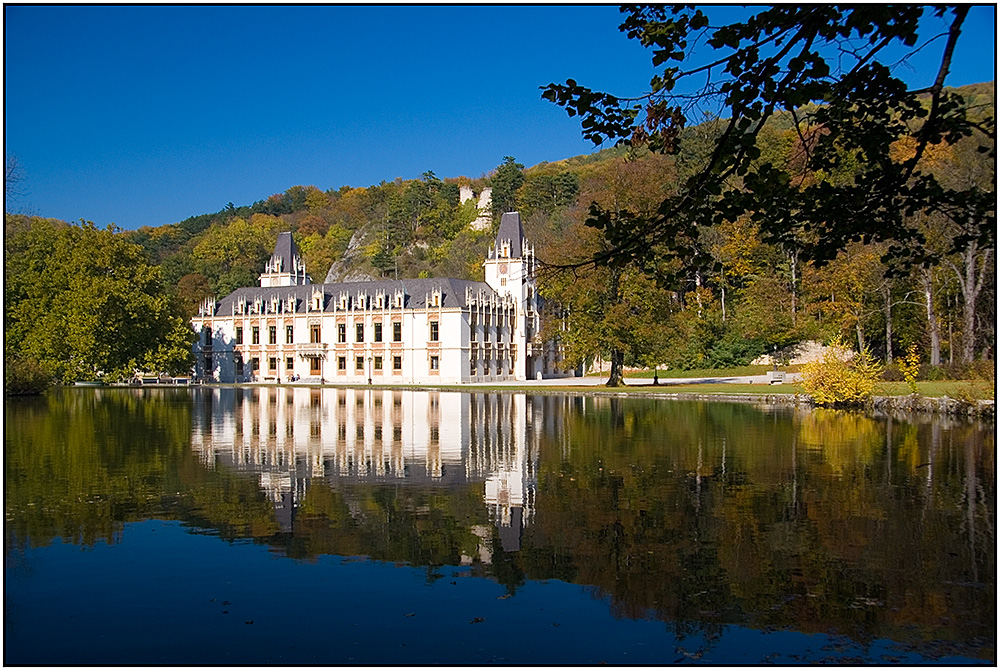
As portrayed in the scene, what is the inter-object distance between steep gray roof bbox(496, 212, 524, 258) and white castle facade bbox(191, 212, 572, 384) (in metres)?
0.09

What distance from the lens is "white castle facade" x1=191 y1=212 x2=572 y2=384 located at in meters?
76.4

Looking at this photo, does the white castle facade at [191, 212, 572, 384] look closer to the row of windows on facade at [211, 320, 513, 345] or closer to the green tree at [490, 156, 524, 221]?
the row of windows on facade at [211, 320, 513, 345]

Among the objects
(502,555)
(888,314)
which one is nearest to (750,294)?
(888,314)

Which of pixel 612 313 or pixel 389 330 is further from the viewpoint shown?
pixel 389 330

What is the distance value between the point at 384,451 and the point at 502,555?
10009mm

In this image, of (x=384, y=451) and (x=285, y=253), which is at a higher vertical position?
(x=285, y=253)

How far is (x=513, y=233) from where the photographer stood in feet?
265

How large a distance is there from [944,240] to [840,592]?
40.5 meters

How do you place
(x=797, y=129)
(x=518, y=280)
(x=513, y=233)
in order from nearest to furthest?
(x=797, y=129)
(x=513, y=233)
(x=518, y=280)

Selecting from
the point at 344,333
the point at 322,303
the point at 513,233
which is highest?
the point at 513,233

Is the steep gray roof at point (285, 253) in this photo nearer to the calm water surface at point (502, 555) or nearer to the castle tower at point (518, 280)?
the castle tower at point (518, 280)

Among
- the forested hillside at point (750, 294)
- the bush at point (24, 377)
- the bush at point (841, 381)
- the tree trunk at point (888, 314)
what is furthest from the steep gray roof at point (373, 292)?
the bush at point (841, 381)

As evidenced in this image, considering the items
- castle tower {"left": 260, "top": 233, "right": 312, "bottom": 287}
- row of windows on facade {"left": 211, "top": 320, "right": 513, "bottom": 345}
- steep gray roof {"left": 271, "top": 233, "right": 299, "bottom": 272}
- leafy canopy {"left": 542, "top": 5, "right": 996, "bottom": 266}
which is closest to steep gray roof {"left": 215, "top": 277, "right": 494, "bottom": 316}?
row of windows on facade {"left": 211, "top": 320, "right": 513, "bottom": 345}

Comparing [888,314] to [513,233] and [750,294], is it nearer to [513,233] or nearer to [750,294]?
[750,294]
